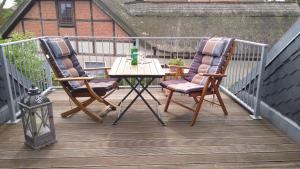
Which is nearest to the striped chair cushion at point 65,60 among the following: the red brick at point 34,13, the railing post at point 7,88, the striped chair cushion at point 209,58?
the railing post at point 7,88

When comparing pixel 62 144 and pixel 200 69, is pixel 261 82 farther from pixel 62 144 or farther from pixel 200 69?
pixel 62 144

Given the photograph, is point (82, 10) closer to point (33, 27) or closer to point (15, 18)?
point (33, 27)

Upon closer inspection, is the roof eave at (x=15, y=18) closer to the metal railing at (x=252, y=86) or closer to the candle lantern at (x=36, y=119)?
the metal railing at (x=252, y=86)

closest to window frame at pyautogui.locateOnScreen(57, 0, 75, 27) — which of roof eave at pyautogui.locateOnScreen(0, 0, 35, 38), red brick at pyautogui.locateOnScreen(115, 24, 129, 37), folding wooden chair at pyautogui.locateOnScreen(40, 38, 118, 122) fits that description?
roof eave at pyautogui.locateOnScreen(0, 0, 35, 38)

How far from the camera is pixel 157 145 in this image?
8.70ft

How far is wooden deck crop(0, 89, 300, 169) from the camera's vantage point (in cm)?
234

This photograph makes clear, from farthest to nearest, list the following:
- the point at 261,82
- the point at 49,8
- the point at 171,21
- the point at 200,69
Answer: the point at 171,21 < the point at 49,8 < the point at 200,69 < the point at 261,82

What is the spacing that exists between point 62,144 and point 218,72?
208 cm

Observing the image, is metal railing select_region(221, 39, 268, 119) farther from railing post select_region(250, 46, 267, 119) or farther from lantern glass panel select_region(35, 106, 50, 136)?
lantern glass panel select_region(35, 106, 50, 136)

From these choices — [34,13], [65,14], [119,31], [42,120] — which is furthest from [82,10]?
[42,120]

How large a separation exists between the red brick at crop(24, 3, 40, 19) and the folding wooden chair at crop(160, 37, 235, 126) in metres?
10.7

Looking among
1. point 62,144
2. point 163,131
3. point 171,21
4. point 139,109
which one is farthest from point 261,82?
point 171,21

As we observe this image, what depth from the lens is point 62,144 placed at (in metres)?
2.67

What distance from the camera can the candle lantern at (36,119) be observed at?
251cm
